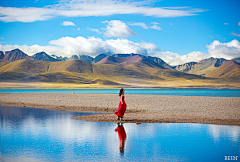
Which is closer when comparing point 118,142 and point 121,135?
point 118,142

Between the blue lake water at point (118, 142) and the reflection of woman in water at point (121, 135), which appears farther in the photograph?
the reflection of woman in water at point (121, 135)

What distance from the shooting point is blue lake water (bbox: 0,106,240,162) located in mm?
11234

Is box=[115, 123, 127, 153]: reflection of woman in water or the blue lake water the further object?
box=[115, 123, 127, 153]: reflection of woman in water

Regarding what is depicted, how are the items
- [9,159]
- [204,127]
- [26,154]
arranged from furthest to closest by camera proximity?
[204,127] → [26,154] → [9,159]

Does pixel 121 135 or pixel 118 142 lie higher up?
pixel 121 135

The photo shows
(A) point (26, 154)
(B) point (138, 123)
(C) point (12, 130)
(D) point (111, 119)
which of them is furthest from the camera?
(D) point (111, 119)

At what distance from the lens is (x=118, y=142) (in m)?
→ 13.7

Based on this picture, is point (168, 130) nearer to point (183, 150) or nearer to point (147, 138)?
point (147, 138)

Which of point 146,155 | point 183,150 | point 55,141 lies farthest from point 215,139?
point 55,141

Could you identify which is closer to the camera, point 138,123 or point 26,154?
point 26,154

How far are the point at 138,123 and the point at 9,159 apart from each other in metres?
11.1

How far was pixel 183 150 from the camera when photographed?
1233 cm

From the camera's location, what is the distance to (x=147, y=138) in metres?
14.8

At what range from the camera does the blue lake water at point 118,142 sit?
11.2m
